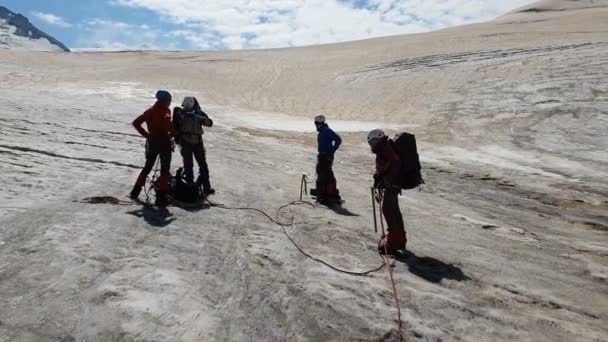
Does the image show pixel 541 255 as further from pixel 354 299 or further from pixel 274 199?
pixel 274 199

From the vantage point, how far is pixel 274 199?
30.4 feet

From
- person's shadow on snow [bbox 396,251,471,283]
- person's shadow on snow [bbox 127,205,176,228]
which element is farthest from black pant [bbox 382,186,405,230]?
person's shadow on snow [bbox 127,205,176,228]

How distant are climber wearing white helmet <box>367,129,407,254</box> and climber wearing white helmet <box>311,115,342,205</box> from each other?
9.23 ft

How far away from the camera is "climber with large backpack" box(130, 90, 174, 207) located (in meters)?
7.52

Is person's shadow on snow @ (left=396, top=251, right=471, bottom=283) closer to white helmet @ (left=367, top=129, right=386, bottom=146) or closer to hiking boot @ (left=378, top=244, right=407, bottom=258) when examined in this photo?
hiking boot @ (left=378, top=244, right=407, bottom=258)

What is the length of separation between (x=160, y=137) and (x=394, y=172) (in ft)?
12.3

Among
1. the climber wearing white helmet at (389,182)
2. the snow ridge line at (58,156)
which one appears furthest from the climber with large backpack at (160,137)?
the climber wearing white helmet at (389,182)

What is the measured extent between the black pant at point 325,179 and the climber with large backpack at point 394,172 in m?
2.89

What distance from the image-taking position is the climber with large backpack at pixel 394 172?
6.33 m

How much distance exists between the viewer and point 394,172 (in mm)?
6309

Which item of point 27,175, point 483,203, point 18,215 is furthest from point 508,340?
point 27,175

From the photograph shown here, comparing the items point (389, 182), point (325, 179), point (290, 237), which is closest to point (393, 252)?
point (389, 182)

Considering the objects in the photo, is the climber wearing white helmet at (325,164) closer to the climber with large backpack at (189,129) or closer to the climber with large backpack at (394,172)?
the climber with large backpack at (189,129)

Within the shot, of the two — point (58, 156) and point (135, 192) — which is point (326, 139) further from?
point (58, 156)
